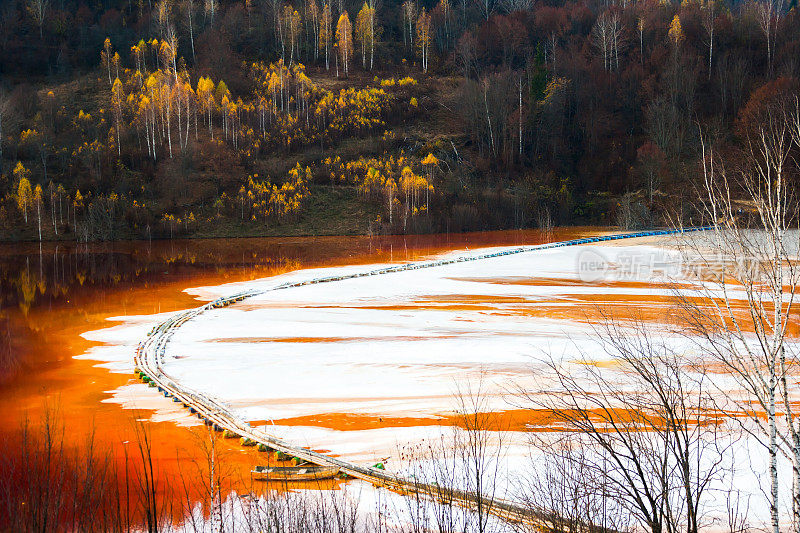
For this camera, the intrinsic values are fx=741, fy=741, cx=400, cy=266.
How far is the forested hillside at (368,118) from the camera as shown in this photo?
190 feet

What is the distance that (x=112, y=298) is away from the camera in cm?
2780

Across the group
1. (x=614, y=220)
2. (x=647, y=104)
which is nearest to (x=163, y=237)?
(x=614, y=220)

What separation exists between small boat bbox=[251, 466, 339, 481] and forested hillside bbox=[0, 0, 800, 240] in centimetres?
4294

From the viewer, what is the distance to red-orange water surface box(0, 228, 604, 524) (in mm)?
12250

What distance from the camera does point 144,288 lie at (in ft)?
99.4

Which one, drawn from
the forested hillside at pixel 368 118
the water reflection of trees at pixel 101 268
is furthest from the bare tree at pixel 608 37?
the water reflection of trees at pixel 101 268

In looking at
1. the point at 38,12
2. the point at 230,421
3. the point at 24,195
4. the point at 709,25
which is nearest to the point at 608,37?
the point at 709,25

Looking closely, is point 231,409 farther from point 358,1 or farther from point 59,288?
point 358,1

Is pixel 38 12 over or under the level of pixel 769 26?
over

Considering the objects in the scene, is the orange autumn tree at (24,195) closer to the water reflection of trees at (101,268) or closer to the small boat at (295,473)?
the water reflection of trees at (101,268)

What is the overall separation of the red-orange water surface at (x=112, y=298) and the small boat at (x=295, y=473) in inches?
8.8

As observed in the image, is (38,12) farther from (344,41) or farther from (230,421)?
(230,421)

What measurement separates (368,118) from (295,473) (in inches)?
2453

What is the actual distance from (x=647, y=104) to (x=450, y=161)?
19.4 metres
